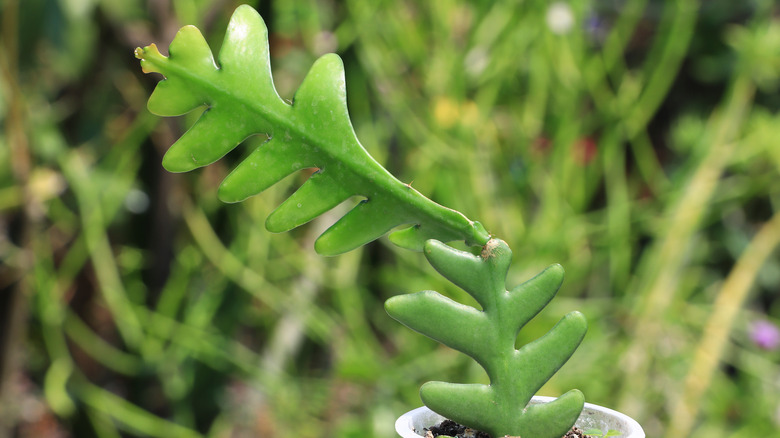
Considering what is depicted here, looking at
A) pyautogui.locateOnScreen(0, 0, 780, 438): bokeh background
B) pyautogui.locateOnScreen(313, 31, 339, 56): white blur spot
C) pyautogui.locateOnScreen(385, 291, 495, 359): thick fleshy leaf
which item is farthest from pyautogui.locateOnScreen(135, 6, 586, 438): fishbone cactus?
pyautogui.locateOnScreen(313, 31, 339, 56): white blur spot

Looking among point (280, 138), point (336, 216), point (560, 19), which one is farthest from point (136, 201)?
point (280, 138)

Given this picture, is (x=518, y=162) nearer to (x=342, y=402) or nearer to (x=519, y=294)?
(x=342, y=402)

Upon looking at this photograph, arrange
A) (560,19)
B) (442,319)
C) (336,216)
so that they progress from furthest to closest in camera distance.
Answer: (336,216)
(560,19)
(442,319)

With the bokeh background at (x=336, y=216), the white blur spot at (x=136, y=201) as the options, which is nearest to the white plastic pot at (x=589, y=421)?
the bokeh background at (x=336, y=216)

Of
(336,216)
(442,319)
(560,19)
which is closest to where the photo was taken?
(442,319)

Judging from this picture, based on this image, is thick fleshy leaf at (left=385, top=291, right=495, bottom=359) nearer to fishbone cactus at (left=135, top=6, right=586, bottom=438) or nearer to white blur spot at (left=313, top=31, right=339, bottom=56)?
fishbone cactus at (left=135, top=6, right=586, bottom=438)

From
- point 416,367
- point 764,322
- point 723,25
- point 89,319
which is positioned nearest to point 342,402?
point 416,367

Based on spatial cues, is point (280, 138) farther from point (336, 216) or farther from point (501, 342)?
point (336, 216)
